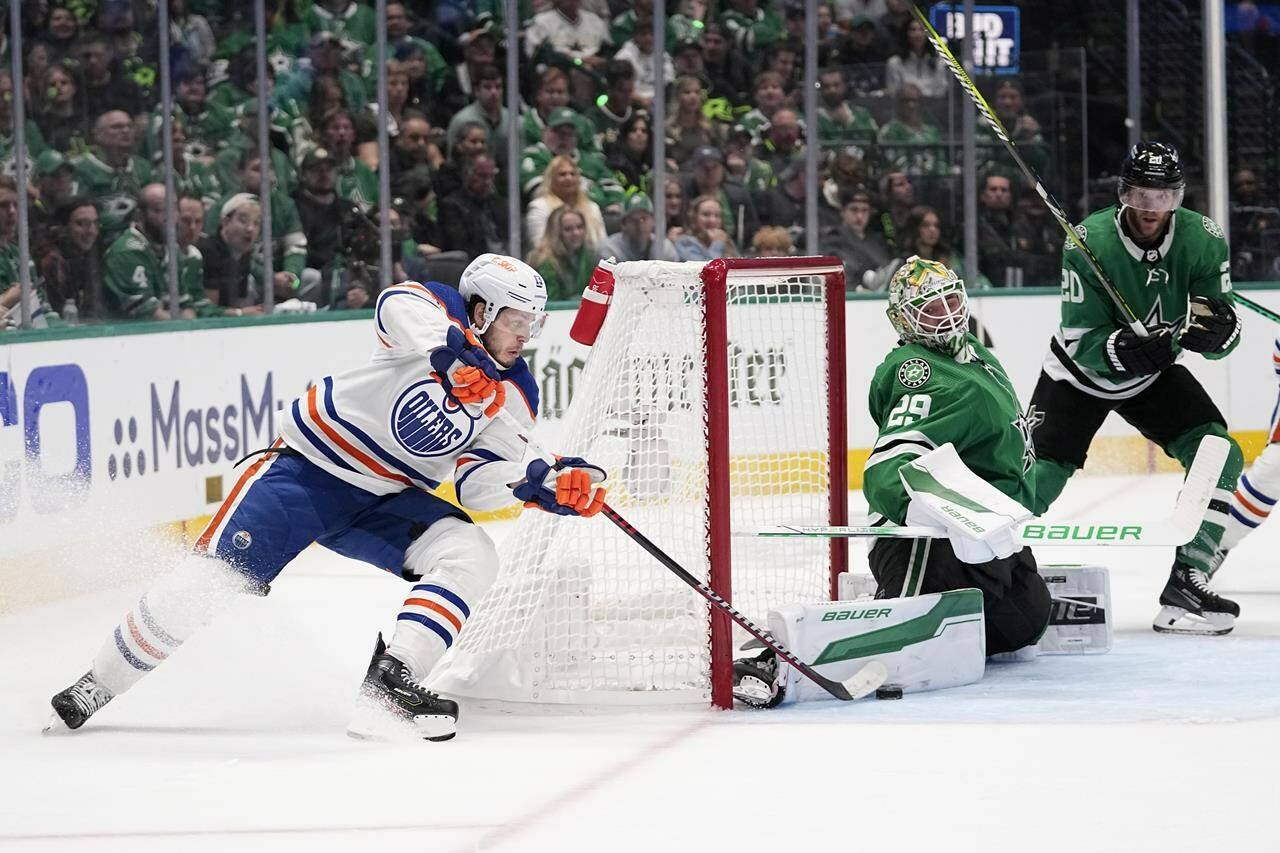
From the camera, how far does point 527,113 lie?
281 inches

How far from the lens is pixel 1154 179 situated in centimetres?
426

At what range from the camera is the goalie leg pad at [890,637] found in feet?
11.6

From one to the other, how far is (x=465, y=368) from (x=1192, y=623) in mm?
2070

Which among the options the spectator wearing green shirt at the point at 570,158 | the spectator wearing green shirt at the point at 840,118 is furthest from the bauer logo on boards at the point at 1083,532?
the spectator wearing green shirt at the point at 840,118

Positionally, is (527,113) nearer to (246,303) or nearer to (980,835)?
(246,303)

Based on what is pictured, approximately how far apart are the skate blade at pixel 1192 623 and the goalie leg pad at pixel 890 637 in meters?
0.85

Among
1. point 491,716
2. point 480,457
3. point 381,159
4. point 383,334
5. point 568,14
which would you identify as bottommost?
point 491,716

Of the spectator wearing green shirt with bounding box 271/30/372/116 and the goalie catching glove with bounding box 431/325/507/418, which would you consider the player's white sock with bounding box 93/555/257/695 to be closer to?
the goalie catching glove with bounding box 431/325/507/418

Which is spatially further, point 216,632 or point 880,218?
point 880,218

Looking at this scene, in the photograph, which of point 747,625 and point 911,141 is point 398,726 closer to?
point 747,625

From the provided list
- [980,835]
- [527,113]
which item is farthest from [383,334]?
[527,113]

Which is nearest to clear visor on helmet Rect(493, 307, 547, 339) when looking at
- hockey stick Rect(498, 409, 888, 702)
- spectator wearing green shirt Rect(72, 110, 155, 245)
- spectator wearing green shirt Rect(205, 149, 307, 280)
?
hockey stick Rect(498, 409, 888, 702)

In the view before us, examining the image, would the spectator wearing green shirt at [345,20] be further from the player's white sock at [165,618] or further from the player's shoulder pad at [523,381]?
the player's white sock at [165,618]

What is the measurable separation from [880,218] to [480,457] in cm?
451
